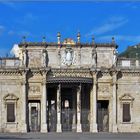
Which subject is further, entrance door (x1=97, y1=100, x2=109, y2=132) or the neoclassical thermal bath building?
entrance door (x1=97, y1=100, x2=109, y2=132)

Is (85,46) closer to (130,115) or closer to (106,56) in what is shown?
(106,56)

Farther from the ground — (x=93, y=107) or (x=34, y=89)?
(x=34, y=89)

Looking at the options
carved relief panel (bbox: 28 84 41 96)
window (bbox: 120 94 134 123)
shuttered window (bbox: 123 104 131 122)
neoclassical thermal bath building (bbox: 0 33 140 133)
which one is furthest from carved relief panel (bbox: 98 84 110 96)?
carved relief panel (bbox: 28 84 41 96)

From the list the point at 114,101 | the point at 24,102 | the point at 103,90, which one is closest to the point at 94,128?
the point at 114,101

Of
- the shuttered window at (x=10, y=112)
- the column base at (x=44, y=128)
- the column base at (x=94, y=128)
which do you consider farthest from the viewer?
the shuttered window at (x=10, y=112)

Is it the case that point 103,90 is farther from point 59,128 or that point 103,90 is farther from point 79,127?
point 59,128

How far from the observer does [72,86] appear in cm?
5641

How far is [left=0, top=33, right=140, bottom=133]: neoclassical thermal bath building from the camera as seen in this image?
5612 centimetres

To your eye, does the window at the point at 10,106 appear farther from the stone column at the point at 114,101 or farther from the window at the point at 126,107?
the window at the point at 126,107

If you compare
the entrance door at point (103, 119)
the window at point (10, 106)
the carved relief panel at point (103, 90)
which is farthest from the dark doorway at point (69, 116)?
the window at point (10, 106)

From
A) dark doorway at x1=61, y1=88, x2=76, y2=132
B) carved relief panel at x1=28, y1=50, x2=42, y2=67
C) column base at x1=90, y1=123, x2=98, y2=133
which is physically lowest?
column base at x1=90, y1=123, x2=98, y2=133

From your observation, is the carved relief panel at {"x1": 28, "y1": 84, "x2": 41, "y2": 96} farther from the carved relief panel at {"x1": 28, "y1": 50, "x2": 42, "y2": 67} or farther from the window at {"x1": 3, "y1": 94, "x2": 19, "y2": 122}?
the carved relief panel at {"x1": 28, "y1": 50, "x2": 42, "y2": 67}

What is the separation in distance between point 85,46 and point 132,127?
9.25 metres

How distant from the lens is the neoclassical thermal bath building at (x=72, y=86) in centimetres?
5612
